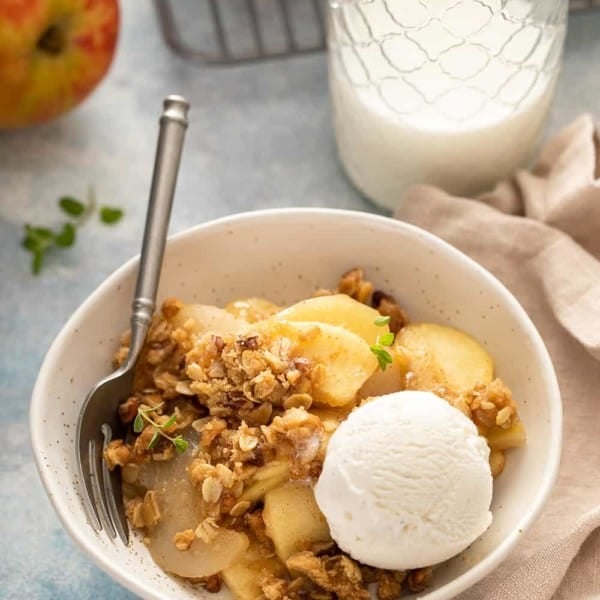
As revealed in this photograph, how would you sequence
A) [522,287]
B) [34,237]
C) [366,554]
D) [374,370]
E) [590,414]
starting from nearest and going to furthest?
[366,554], [374,370], [590,414], [522,287], [34,237]

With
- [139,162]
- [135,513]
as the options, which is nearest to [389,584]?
[135,513]

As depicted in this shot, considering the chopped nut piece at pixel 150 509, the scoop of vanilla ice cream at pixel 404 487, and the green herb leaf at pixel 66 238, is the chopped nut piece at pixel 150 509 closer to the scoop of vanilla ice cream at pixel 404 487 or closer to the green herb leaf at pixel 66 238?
the scoop of vanilla ice cream at pixel 404 487

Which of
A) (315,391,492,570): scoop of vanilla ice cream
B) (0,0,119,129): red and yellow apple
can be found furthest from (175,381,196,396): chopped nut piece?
(0,0,119,129): red and yellow apple

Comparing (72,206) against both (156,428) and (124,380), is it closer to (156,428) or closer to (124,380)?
(124,380)

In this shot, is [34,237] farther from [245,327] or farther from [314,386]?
[314,386]

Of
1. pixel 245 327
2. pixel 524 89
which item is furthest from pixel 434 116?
pixel 245 327

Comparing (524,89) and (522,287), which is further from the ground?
(524,89)

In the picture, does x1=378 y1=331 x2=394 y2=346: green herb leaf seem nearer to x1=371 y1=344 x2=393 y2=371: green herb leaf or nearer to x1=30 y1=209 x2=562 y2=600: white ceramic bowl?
x1=371 y1=344 x2=393 y2=371: green herb leaf
